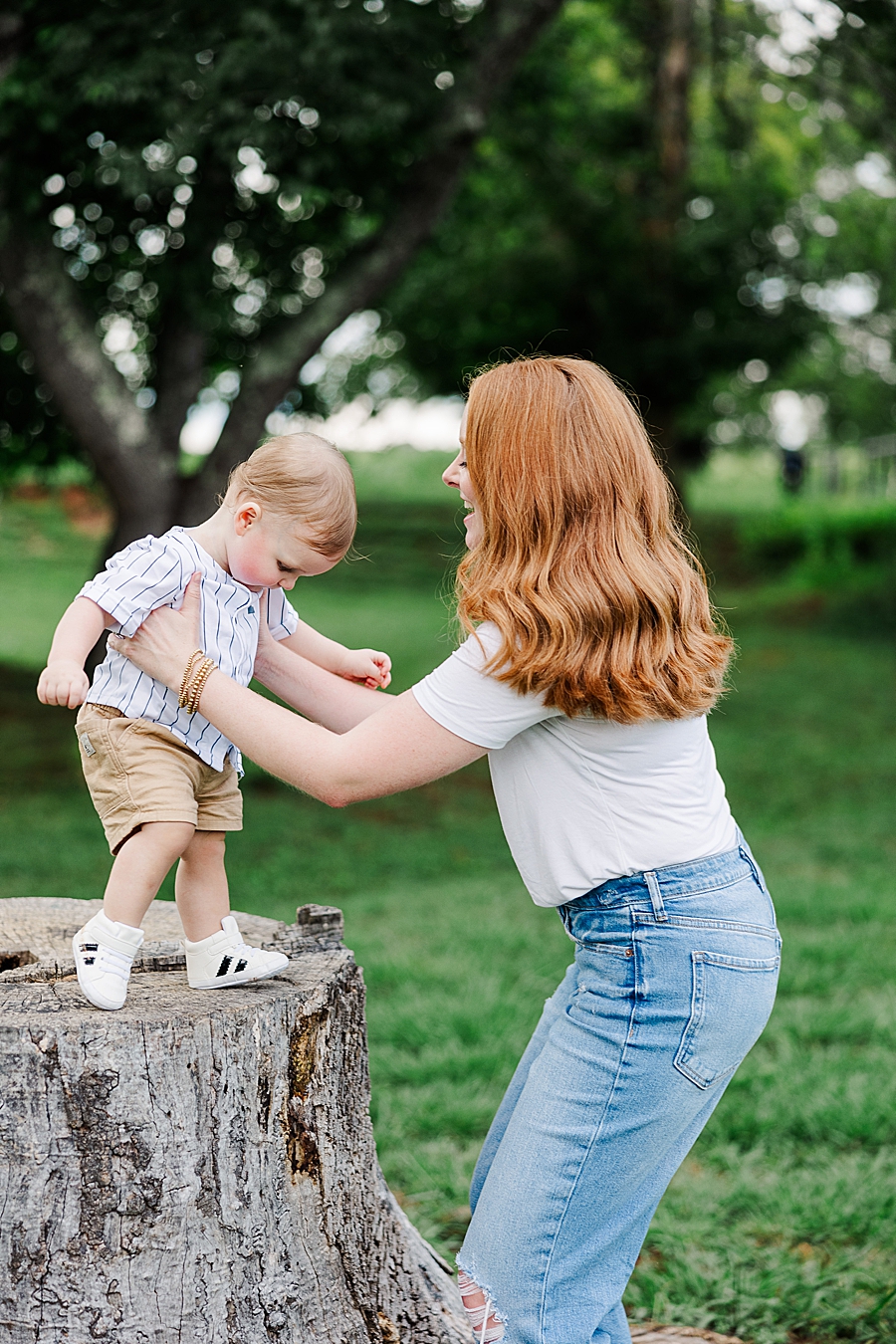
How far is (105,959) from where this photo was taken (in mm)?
2166

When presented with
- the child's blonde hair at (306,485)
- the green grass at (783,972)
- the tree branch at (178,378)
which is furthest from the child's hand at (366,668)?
the tree branch at (178,378)

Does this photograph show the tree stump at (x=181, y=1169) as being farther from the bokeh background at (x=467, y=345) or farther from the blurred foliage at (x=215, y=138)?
the blurred foliage at (x=215, y=138)

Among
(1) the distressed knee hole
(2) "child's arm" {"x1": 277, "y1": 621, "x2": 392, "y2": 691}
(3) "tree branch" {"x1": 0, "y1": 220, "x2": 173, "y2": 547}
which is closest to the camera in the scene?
(1) the distressed knee hole

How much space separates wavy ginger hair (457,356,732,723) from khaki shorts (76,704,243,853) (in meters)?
0.62

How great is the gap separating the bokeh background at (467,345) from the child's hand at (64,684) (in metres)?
0.61

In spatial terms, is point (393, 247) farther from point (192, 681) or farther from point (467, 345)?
point (192, 681)

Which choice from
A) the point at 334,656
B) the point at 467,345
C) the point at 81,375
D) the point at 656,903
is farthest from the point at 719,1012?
the point at 467,345

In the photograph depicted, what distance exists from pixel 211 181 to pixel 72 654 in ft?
19.7

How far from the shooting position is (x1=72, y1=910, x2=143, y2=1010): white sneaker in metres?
2.15

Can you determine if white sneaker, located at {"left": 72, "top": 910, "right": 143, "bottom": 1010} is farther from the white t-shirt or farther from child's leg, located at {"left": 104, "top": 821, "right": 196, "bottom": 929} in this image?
the white t-shirt

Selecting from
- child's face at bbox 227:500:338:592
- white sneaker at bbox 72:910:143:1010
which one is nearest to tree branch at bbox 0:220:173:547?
child's face at bbox 227:500:338:592

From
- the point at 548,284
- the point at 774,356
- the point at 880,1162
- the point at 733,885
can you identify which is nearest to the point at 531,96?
the point at 548,284

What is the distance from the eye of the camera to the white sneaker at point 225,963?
2303 mm

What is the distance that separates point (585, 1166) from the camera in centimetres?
192
